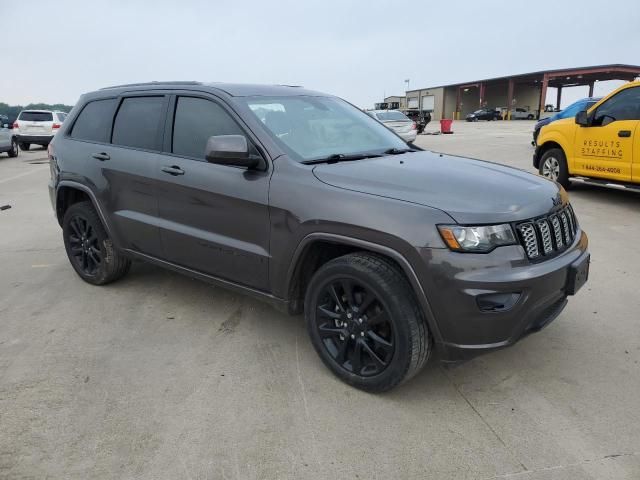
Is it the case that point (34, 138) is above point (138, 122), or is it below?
below

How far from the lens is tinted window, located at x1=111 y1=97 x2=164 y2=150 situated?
3.88 m

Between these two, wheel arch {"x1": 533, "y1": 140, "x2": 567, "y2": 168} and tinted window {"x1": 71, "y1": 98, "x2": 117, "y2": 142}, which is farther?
wheel arch {"x1": 533, "y1": 140, "x2": 567, "y2": 168}

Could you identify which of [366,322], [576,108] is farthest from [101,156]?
[576,108]

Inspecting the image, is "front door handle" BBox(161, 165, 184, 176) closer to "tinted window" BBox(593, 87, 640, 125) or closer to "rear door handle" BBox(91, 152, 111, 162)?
"rear door handle" BBox(91, 152, 111, 162)

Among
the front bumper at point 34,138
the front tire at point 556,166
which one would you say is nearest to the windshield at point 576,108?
the front tire at point 556,166

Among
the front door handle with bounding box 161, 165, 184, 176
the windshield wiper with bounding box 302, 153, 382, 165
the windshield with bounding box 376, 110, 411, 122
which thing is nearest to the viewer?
the windshield wiper with bounding box 302, 153, 382, 165

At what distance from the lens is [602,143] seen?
745cm

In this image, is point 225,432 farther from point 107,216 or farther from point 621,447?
point 107,216

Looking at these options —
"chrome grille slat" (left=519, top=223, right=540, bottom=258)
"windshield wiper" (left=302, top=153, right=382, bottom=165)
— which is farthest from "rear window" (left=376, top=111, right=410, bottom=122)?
"chrome grille slat" (left=519, top=223, right=540, bottom=258)

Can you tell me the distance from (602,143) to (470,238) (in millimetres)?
6182

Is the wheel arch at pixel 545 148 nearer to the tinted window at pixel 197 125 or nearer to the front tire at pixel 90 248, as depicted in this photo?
the tinted window at pixel 197 125

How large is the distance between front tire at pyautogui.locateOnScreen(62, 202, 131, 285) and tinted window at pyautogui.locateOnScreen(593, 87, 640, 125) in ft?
22.2

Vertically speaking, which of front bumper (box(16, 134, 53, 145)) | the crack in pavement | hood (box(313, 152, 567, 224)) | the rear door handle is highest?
the rear door handle

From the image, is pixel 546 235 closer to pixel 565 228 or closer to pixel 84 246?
pixel 565 228
